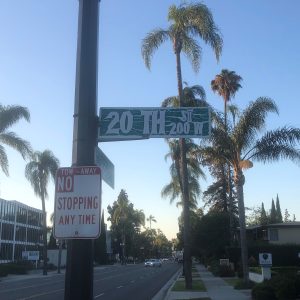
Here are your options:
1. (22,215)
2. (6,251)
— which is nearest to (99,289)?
(6,251)

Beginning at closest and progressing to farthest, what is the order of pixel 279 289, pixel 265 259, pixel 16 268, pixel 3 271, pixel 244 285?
pixel 279 289, pixel 265 259, pixel 244 285, pixel 3 271, pixel 16 268

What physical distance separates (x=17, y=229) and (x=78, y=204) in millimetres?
82482

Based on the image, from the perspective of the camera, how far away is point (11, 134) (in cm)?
3372

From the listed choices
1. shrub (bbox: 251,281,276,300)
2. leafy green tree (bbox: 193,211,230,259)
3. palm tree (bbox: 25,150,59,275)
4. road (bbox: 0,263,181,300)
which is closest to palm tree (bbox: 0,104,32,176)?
road (bbox: 0,263,181,300)

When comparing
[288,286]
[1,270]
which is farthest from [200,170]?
[288,286]

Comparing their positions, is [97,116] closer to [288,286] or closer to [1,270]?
[288,286]

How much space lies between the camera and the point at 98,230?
15.6ft

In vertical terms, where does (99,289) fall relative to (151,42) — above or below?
below

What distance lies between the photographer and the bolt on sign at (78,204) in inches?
188

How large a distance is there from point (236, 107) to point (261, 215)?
79.1m

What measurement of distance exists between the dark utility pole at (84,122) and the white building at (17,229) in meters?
73.2

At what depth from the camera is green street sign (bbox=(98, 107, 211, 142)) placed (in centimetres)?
565

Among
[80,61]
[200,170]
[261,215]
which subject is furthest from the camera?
[261,215]

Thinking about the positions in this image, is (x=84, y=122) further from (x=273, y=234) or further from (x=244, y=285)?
(x=273, y=234)
